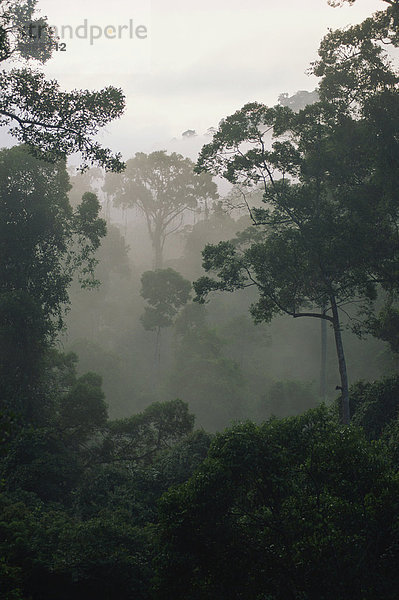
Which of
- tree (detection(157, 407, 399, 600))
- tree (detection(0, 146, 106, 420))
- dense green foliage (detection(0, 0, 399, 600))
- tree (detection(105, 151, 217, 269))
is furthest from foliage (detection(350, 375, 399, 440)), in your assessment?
tree (detection(105, 151, 217, 269))

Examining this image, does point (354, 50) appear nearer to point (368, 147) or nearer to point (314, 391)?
point (368, 147)

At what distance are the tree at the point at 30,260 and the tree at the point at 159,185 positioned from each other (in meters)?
27.9

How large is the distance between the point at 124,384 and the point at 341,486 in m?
31.5

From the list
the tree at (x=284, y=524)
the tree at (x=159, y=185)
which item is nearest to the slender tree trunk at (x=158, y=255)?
the tree at (x=159, y=185)

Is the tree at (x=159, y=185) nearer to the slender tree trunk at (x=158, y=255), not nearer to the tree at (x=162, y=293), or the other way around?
the slender tree trunk at (x=158, y=255)

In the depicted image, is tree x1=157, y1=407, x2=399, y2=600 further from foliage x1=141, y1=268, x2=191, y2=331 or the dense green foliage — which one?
foliage x1=141, y1=268, x2=191, y2=331

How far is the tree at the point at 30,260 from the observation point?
1673cm

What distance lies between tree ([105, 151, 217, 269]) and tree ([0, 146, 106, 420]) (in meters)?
27.9

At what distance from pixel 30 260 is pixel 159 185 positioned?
33.6 metres

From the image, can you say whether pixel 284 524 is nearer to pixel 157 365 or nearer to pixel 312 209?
pixel 312 209

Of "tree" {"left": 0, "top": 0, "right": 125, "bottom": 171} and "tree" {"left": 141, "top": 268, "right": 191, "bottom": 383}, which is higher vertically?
"tree" {"left": 141, "top": 268, "right": 191, "bottom": 383}

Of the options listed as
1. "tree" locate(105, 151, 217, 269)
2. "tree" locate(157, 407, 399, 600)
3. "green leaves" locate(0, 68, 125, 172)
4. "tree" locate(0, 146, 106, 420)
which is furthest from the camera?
"tree" locate(105, 151, 217, 269)

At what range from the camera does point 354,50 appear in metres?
16.2

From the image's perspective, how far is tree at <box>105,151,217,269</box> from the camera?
48688mm
